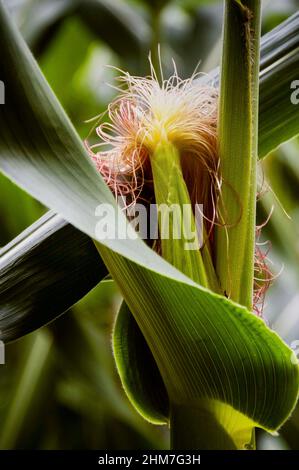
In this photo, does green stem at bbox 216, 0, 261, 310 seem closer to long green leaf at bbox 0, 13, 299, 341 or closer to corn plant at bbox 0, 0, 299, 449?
corn plant at bbox 0, 0, 299, 449

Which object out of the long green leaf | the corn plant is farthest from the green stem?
the long green leaf

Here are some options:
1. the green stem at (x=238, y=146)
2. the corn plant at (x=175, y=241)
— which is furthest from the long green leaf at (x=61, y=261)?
the green stem at (x=238, y=146)

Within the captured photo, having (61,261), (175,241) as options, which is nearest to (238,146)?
(175,241)

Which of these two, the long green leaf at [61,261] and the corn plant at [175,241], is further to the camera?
the long green leaf at [61,261]

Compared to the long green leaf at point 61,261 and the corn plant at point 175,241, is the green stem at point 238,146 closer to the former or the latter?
the corn plant at point 175,241

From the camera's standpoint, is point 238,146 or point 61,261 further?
point 61,261

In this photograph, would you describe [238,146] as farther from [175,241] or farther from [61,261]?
[61,261]

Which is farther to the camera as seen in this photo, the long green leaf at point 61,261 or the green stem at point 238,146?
the long green leaf at point 61,261
